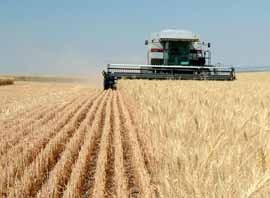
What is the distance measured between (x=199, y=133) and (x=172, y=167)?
58 cm

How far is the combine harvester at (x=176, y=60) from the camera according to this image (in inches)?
974

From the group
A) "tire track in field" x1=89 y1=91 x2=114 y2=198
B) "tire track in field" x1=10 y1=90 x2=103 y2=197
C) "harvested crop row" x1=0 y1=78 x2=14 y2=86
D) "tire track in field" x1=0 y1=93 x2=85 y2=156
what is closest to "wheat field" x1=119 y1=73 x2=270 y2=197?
"tire track in field" x1=89 y1=91 x2=114 y2=198

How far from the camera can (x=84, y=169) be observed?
6.29 m

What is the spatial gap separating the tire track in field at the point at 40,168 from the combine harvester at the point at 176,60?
16.1 meters

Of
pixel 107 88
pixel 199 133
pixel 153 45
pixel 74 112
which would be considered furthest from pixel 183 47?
pixel 199 133

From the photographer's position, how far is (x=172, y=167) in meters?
2.85

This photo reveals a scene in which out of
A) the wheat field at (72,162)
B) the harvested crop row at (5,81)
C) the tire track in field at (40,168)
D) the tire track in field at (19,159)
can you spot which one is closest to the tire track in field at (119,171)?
the wheat field at (72,162)

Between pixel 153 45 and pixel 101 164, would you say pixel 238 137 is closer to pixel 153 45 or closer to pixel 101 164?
pixel 101 164

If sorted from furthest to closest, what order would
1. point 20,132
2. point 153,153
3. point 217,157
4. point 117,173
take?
point 20,132 < point 117,173 < point 153,153 < point 217,157

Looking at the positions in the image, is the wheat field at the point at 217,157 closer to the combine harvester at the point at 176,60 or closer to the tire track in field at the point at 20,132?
the tire track in field at the point at 20,132

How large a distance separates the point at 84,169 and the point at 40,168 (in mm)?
518

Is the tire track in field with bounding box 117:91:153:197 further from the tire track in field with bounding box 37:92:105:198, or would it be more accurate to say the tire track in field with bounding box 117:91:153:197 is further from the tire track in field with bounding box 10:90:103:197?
the tire track in field with bounding box 10:90:103:197

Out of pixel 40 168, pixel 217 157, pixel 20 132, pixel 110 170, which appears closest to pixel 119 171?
pixel 110 170

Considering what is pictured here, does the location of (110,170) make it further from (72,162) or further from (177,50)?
(177,50)
